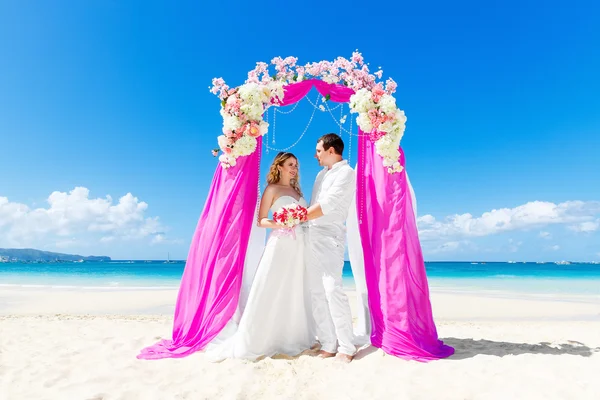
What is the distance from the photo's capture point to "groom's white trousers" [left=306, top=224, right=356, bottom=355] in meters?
4.09

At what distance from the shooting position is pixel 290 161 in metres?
4.44

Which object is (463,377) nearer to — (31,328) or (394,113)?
(394,113)

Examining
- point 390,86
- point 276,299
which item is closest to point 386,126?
point 390,86

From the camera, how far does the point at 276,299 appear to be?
4258mm

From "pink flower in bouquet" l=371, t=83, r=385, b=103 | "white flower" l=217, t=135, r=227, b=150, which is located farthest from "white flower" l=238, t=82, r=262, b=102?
"pink flower in bouquet" l=371, t=83, r=385, b=103

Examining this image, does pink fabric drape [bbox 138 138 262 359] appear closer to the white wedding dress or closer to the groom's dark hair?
the white wedding dress

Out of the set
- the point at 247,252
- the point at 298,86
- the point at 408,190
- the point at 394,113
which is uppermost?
the point at 298,86

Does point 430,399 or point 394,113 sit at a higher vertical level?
point 394,113

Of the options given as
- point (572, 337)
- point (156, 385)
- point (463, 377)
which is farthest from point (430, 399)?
point (572, 337)

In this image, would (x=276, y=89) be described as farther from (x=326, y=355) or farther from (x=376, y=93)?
(x=326, y=355)

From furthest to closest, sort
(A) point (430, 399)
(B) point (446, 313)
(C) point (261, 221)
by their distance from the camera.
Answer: (B) point (446, 313)
(C) point (261, 221)
(A) point (430, 399)

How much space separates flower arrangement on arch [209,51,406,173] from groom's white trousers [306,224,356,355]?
108 centimetres

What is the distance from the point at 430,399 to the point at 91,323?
6.00 m

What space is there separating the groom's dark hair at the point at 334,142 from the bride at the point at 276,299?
1.28ft
